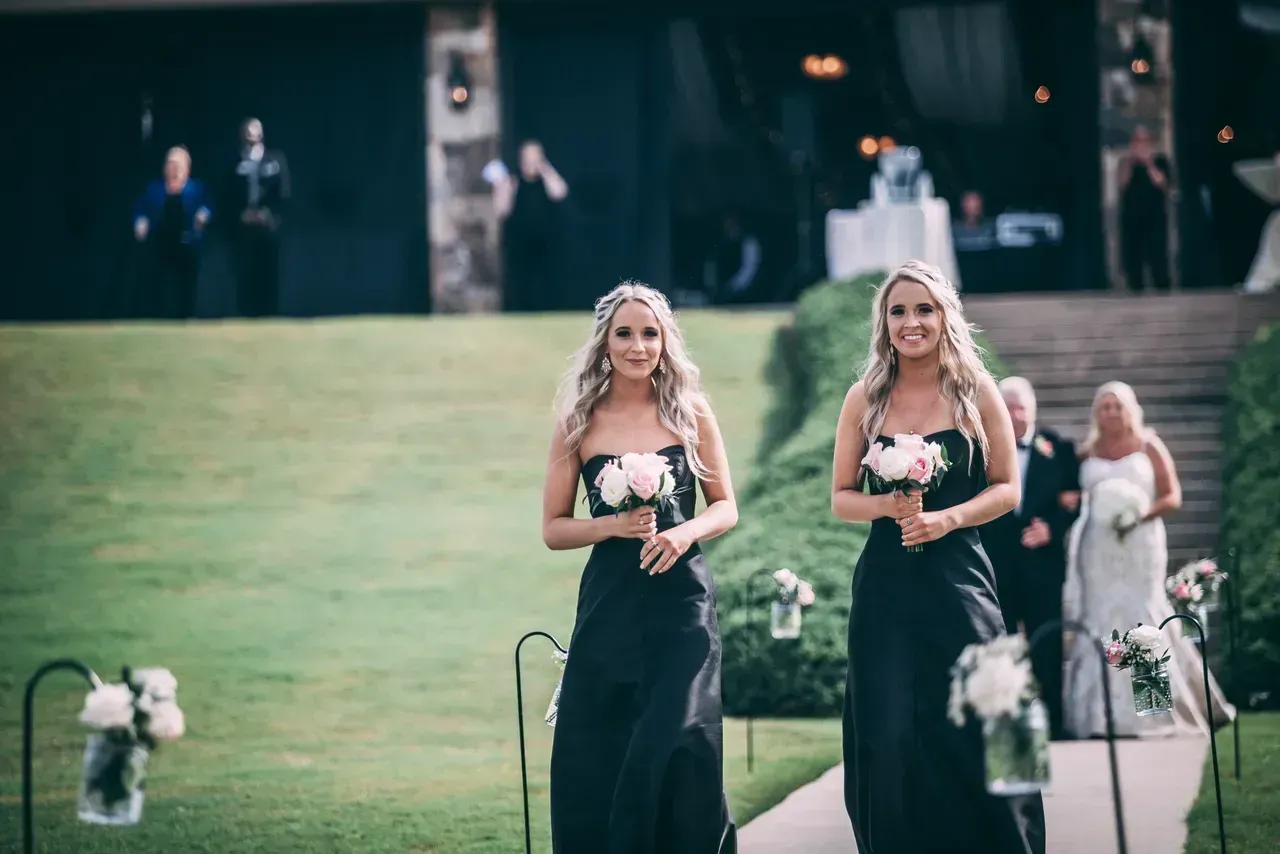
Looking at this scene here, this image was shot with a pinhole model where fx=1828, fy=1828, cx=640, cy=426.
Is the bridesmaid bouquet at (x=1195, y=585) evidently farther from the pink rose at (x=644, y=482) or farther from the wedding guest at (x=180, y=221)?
the wedding guest at (x=180, y=221)

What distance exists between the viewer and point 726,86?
956 inches

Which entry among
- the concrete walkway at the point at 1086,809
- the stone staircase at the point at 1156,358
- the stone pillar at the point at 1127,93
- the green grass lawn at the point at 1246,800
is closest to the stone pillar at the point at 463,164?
the stone staircase at the point at 1156,358

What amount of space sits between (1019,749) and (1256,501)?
8.02 meters

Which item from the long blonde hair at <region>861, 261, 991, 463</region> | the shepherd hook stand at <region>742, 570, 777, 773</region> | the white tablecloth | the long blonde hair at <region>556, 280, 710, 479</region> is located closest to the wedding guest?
the white tablecloth

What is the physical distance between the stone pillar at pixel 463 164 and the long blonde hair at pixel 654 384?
16.6 meters

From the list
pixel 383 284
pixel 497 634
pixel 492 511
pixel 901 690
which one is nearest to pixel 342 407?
pixel 492 511

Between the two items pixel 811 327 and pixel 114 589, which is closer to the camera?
pixel 114 589

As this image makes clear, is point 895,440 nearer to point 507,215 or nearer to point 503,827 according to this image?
point 503,827

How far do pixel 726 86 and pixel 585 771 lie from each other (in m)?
19.4

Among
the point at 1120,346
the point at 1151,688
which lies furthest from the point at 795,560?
the point at 1120,346

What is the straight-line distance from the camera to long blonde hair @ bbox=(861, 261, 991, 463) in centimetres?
588

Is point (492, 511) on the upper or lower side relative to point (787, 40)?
lower

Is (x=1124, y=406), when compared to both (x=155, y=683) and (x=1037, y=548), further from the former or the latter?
(x=155, y=683)

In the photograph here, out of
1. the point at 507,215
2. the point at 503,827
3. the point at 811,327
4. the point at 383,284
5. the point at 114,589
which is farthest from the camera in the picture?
the point at 383,284
